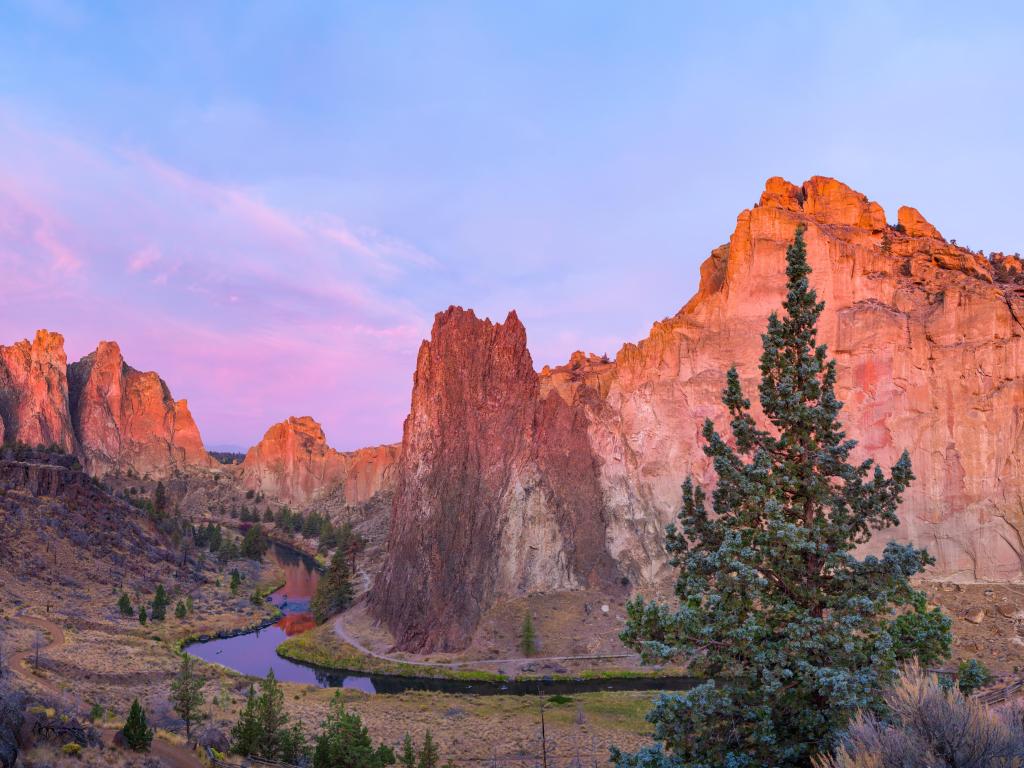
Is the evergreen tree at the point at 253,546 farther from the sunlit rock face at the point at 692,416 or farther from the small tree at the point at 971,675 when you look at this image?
the small tree at the point at 971,675

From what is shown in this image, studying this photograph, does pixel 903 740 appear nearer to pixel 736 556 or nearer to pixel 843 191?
pixel 736 556

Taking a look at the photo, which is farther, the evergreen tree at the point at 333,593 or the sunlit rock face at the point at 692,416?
the evergreen tree at the point at 333,593

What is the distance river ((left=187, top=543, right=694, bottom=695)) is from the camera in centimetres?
5894

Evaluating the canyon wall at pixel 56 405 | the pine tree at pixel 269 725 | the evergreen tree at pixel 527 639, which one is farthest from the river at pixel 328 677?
the canyon wall at pixel 56 405

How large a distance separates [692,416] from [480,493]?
2430cm

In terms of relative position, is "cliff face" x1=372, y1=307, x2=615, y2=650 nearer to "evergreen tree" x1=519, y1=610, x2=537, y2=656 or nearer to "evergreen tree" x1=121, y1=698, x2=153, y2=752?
"evergreen tree" x1=519, y1=610, x2=537, y2=656

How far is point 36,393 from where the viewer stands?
174 m

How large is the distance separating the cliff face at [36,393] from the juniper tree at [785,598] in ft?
610

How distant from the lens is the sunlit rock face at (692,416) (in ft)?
218

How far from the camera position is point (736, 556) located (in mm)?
13094

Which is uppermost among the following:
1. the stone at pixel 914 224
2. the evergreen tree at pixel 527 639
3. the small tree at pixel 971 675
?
the stone at pixel 914 224

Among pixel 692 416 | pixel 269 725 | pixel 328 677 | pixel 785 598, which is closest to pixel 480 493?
pixel 328 677

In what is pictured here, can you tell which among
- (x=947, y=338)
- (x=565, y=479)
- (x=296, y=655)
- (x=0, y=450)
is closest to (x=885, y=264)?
(x=947, y=338)

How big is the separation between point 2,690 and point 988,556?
7134 cm
